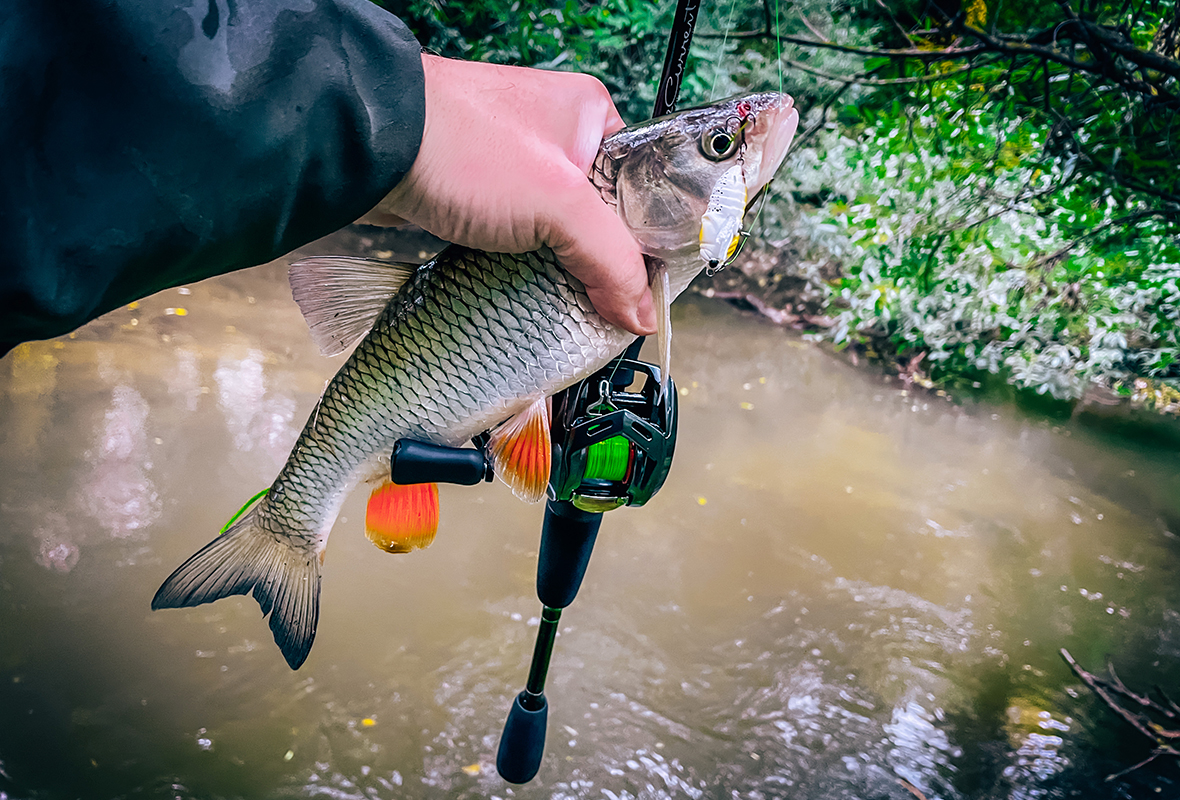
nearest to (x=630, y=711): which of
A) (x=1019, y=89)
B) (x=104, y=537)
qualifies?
(x=104, y=537)

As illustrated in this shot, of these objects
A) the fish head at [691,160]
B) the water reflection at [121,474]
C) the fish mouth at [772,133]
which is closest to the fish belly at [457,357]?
the fish head at [691,160]

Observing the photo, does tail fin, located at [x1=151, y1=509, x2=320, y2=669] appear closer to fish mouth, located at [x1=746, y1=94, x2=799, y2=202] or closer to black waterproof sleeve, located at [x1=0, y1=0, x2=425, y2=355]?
Answer: black waterproof sleeve, located at [x1=0, y1=0, x2=425, y2=355]

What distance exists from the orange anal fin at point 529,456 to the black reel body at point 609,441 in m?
0.04

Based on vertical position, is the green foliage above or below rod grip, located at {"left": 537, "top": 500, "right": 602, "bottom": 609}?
above

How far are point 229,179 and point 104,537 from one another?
2.11 meters

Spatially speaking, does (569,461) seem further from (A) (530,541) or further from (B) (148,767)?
(A) (530,541)

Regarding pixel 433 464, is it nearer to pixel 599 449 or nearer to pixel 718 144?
pixel 599 449

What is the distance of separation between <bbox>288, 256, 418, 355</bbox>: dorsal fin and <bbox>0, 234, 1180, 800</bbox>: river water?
1297 millimetres

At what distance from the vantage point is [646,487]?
3.00ft

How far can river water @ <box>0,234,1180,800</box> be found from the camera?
5.87 ft

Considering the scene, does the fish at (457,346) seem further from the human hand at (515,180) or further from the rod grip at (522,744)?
the rod grip at (522,744)

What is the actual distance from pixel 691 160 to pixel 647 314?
6.6 inches

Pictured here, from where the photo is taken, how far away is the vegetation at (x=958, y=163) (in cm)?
241

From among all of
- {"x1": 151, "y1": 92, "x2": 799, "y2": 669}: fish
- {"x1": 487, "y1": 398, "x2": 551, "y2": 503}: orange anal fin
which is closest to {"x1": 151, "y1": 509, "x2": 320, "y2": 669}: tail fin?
{"x1": 151, "y1": 92, "x2": 799, "y2": 669}: fish
